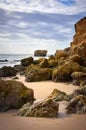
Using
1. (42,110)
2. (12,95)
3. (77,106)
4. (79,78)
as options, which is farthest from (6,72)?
(42,110)

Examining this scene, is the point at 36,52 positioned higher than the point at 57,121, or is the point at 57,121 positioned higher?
the point at 57,121

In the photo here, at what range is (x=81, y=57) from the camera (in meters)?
22.4

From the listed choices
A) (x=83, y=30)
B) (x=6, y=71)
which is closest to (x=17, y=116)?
(x=6, y=71)

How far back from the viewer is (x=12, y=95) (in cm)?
979

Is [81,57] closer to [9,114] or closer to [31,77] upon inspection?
[31,77]

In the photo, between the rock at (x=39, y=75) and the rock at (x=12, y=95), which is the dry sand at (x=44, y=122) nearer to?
the rock at (x=12, y=95)

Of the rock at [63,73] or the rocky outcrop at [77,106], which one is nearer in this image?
the rocky outcrop at [77,106]

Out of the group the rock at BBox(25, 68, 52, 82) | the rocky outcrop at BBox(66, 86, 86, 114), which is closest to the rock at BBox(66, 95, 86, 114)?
the rocky outcrop at BBox(66, 86, 86, 114)

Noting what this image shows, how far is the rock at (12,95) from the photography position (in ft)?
31.7

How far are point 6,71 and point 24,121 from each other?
1797 cm

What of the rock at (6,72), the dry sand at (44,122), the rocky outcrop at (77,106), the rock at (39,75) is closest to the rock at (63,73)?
the rock at (39,75)

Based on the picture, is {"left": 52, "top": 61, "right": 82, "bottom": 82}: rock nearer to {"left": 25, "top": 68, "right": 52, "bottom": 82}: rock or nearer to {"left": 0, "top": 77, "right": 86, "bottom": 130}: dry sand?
{"left": 25, "top": 68, "right": 52, "bottom": 82}: rock

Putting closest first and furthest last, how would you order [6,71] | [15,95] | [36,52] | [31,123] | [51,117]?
[31,123] < [51,117] < [15,95] < [6,71] < [36,52]

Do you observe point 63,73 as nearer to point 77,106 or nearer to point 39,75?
point 39,75
